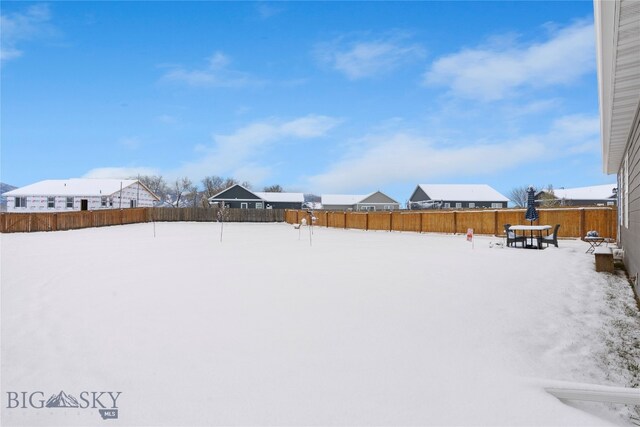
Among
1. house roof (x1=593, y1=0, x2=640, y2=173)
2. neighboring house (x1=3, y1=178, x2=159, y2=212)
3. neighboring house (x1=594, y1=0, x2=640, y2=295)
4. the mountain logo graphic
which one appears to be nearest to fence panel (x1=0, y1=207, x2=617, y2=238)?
neighboring house (x1=3, y1=178, x2=159, y2=212)

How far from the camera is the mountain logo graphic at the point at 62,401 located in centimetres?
317

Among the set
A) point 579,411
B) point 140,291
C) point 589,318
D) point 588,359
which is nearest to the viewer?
point 579,411

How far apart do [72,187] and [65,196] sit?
179cm

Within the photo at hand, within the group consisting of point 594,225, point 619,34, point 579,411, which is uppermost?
point 619,34

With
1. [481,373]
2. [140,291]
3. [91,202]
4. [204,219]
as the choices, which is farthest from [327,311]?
[91,202]

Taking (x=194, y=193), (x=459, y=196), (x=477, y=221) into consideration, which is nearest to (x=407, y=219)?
(x=477, y=221)

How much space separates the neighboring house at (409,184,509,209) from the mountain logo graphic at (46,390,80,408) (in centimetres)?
5342

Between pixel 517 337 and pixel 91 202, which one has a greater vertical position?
pixel 91 202

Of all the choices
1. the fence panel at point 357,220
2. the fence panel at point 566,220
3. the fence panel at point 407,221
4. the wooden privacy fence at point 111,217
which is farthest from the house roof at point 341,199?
the fence panel at point 566,220

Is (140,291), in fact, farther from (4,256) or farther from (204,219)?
(204,219)

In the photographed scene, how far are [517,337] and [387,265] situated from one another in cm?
532

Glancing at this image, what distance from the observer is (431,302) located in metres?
6.11

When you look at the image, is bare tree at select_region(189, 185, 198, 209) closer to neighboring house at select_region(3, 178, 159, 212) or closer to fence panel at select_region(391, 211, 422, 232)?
neighboring house at select_region(3, 178, 159, 212)

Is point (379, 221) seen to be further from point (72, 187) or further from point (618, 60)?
point (72, 187)
